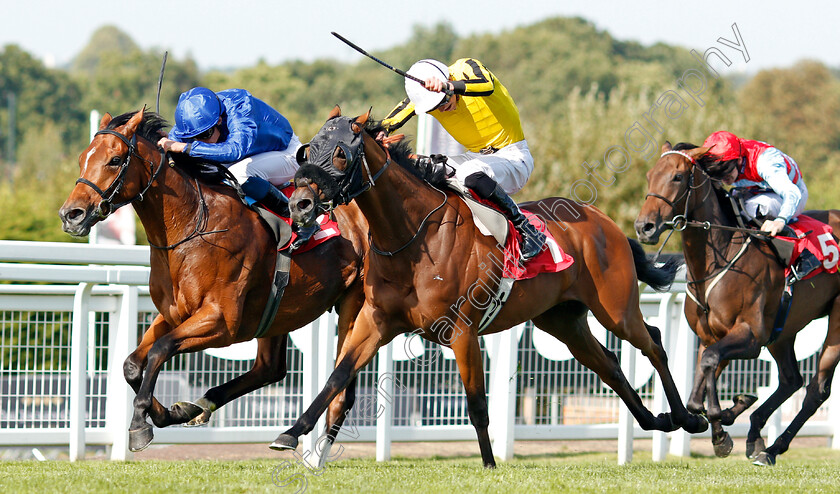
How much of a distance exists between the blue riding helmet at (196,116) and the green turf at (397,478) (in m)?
1.80

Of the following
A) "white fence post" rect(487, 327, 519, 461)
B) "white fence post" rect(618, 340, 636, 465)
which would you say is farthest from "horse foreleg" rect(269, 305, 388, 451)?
"white fence post" rect(618, 340, 636, 465)

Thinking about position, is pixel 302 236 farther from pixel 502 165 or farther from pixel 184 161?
pixel 502 165

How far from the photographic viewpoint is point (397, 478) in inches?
201

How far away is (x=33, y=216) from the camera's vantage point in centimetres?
1420

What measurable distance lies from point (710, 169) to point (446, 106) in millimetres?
2199

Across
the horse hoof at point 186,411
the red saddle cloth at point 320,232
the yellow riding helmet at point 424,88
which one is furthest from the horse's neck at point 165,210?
the yellow riding helmet at point 424,88

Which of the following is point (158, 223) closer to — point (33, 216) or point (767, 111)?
point (33, 216)

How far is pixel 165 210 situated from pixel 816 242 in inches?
173

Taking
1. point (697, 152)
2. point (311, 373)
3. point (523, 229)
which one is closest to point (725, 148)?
point (697, 152)

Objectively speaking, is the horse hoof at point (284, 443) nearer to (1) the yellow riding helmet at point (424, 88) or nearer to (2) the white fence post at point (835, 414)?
(1) the yellow riding helmet at point (424, 88)

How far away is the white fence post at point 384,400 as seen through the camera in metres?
7.12

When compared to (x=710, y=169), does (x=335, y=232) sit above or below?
below

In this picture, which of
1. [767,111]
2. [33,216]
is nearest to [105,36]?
[767,111]

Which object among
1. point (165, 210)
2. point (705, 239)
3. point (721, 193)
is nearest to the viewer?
point (165, 210)
